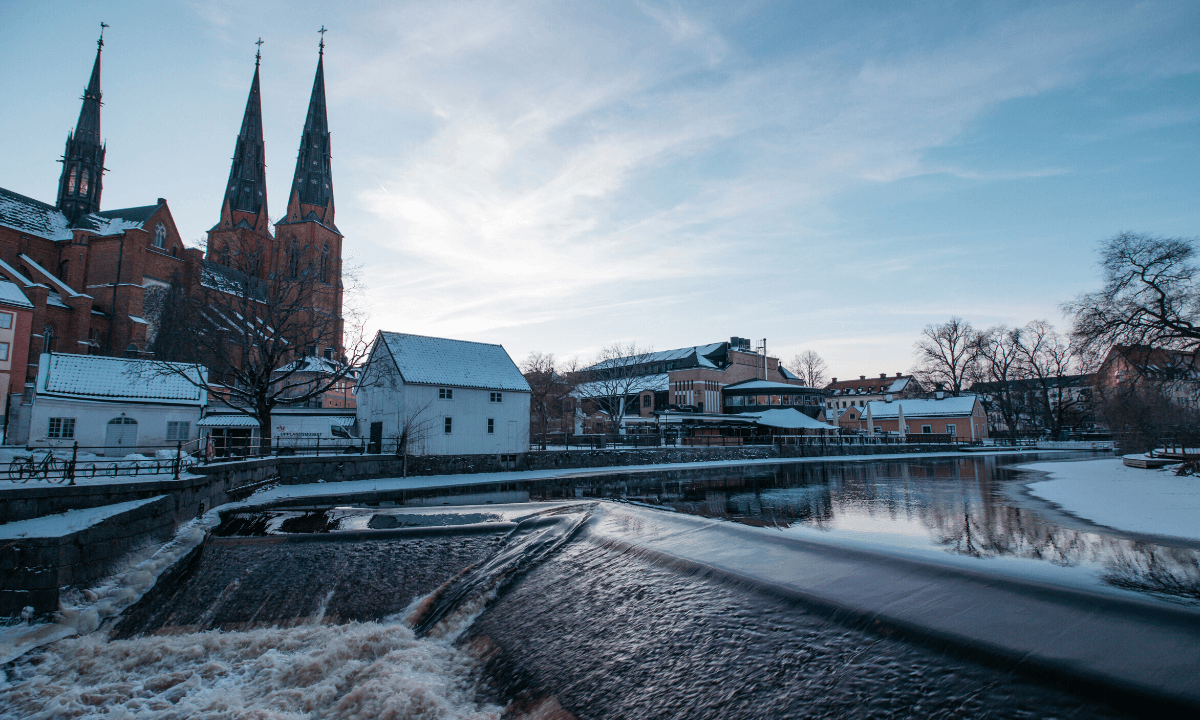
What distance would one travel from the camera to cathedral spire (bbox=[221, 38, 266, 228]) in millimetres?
64188

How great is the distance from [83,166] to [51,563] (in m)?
69.0

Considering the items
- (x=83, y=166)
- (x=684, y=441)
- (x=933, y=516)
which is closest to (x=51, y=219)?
(x=83, y=166)

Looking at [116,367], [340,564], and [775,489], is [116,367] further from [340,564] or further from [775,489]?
[775,489]

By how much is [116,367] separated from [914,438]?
67.7 meters

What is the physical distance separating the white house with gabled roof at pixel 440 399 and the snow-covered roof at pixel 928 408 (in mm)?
47047

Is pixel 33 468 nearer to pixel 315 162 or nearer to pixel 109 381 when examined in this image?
pixel 109 381

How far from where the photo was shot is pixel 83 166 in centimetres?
5722

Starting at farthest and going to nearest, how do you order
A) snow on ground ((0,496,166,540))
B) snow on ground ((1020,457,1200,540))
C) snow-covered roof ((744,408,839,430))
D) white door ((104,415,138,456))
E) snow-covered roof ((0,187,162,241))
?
snow-covered roof ((0,187,162,241))
snow-covered roof ((744,408,839,430))
white door ((104,415,138,456))
snow on ground ((1020,457,1200,540))
snow on ground ((0,496,166,540))

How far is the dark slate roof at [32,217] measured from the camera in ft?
158

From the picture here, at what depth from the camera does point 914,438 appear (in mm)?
63500

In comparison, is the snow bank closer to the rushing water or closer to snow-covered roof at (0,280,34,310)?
the rushing water

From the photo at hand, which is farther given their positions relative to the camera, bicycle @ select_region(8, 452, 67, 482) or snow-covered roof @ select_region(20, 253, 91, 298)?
snow-covered roof @ select_region(20, 253, 91, 298)

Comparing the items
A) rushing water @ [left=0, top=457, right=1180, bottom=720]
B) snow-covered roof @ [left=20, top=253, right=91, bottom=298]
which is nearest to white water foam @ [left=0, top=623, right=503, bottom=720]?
rushing water @ [left=0, top=457, right=1180, bottom=720]

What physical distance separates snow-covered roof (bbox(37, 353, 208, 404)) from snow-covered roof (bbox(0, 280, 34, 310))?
1027 cm
